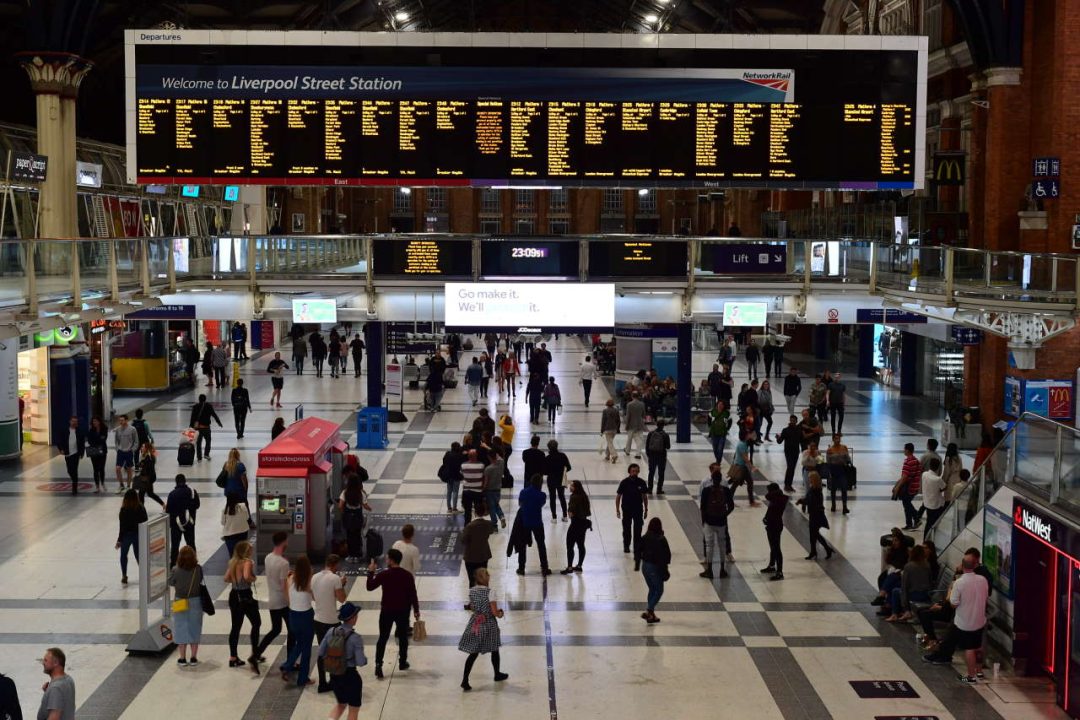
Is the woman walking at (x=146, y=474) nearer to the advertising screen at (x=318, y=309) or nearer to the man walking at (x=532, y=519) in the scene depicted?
the advertising screen at (x=318, y=309)

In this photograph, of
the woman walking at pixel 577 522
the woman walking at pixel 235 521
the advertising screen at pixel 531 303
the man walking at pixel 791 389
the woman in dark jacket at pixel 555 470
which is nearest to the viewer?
the woman walking at pixel 235 521

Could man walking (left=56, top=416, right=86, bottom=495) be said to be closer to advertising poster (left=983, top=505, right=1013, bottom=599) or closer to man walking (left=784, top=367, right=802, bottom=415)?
advertising poster (left=983, top=505, right=1013, bottom=599)

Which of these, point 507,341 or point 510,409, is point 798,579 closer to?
point 510,409

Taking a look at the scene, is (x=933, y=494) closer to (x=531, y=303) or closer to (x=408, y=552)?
(x=531, y=303)

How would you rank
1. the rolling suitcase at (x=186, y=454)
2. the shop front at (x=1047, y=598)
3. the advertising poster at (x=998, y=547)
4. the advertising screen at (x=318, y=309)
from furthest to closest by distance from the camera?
the rolling suitcase at (x=186, y=454)
the advertising screen at (x=318, y=309)
the advertising poster at (x=998, y=547)
the shop front at (x=1047, y=598)

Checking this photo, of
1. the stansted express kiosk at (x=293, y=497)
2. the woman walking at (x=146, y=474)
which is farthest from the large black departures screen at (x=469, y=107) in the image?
the stansted express kiosk at (x=293, y=497)

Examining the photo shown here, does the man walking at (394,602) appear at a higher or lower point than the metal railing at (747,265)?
lower

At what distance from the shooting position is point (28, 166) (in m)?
24.0

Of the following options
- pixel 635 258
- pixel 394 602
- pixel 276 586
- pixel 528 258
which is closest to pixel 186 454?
pixel 528 258

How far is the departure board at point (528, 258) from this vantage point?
22016 millimetres

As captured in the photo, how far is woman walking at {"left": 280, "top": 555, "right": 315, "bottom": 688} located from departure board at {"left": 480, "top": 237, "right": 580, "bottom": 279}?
10044 mm

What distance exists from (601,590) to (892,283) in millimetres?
8997

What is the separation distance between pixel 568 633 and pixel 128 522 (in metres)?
5.66

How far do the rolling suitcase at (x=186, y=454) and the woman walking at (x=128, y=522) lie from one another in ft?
23.8
